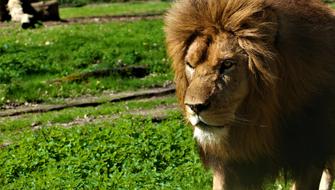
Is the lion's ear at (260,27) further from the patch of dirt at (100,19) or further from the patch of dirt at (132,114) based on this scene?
the patch of dirt at (100,19)

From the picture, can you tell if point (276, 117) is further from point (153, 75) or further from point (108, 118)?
point (153, 75)

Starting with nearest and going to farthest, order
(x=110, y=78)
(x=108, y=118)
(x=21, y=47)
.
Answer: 1. (x=108, y=118)
2. (x=110, y=78)
3. (x=21, y=47)

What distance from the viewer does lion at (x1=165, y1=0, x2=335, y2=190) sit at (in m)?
4.61

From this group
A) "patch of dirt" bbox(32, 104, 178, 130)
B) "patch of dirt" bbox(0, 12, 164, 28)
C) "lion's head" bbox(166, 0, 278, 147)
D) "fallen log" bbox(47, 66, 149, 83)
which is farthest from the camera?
"patch of dirt" bbox(0, 12, 164, 28)

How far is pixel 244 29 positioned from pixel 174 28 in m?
0.49

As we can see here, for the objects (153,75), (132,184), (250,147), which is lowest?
(153,75)

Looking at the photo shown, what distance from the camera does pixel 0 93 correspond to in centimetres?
1260

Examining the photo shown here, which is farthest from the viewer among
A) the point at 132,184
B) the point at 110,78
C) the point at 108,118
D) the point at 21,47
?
the point at 21,47

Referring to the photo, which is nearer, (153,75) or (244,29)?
(244,29)

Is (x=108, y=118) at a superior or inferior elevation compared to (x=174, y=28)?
inferior

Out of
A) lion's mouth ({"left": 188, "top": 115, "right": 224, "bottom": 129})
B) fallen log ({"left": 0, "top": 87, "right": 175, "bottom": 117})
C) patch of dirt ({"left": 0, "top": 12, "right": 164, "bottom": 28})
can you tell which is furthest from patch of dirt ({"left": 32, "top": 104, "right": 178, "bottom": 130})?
patch of dirt ({"left": 0, "top": 12, "right": 164, "bottom": 28})

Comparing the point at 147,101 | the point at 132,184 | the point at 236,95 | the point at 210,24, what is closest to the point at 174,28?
the point at 210,24

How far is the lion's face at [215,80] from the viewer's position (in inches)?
176

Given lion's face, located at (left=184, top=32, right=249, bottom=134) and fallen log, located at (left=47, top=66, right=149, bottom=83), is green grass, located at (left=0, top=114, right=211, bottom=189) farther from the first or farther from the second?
fallen log, located at (left=47, top=66, right=149, bottom=83)
